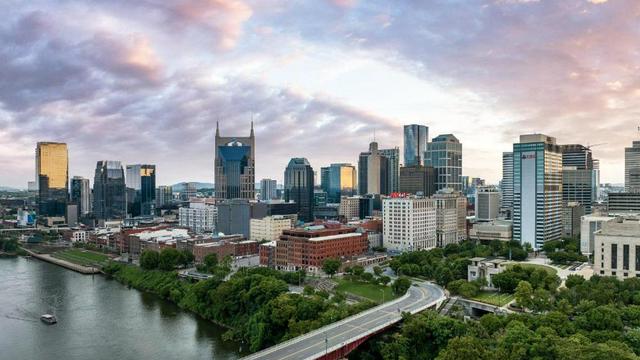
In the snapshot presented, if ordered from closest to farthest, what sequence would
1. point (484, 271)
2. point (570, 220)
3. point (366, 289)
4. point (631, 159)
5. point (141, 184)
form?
point (366, 289) → point (484, 271) → point (570, 220) → point (631, 159) → point (141, 184)

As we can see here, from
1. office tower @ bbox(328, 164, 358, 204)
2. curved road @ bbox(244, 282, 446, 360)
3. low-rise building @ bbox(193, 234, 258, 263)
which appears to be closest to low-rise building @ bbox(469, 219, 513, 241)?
low-rise building @ bbox(193, 234, 258, 263)

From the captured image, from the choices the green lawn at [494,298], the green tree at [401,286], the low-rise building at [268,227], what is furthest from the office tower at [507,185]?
the green tree at [401,286]

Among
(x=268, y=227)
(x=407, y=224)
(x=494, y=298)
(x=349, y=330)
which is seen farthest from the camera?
(x=268, y=227)

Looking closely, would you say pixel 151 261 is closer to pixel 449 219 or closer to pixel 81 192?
pixel 449 219

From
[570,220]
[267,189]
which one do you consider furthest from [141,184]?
[570,220]

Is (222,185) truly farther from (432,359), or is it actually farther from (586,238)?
(432,359)

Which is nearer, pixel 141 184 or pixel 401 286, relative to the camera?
pixel 401 286

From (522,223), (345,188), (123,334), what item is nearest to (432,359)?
(123,334)

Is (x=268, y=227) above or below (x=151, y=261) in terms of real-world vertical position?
above

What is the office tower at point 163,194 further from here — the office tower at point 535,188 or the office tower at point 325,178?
the office tower at point 535,188
